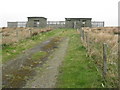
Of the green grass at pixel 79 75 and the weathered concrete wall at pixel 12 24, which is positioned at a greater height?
the weathered concrete wall at pixel 12 24

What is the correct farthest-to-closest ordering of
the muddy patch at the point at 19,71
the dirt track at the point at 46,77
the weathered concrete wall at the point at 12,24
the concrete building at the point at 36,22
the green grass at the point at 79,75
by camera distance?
the weathered concrete wall at the point at 12,24, the concrete building at the point at 36,22, the muddy patch at the point at 19,71, the dirt track at the point at 46,77, the green grass at the point at 79,75

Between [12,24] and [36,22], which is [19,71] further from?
[12,24]

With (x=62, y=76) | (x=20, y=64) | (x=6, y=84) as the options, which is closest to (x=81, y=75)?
(x=62, y=76)

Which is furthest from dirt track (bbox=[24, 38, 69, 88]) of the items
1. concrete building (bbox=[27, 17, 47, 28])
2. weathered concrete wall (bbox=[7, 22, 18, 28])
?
weathered concrete wall (bbox=[7, 22, 18, 28])

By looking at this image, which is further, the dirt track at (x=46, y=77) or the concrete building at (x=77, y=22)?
the concrete building at (x=77, y=22)

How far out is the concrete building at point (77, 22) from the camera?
54.6 m

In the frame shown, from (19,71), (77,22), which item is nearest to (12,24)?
(77,22)

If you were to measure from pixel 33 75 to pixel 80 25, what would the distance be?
1779 inches

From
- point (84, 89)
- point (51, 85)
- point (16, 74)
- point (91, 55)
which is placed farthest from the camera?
point (91, 55)

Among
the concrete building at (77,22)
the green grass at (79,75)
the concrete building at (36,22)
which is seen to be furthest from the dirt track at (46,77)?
the concrete building at (36,22)

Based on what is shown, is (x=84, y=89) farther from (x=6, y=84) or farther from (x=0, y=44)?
(x=0, y=44)

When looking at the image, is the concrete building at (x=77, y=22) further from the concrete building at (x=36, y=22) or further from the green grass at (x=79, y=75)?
the green grass at (x=79, y=75)

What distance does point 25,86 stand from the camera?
28.8 ft

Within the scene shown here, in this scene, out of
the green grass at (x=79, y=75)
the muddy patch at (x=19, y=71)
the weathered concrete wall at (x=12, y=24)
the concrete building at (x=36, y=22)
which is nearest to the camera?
the green grass at (x=79, y=75)
